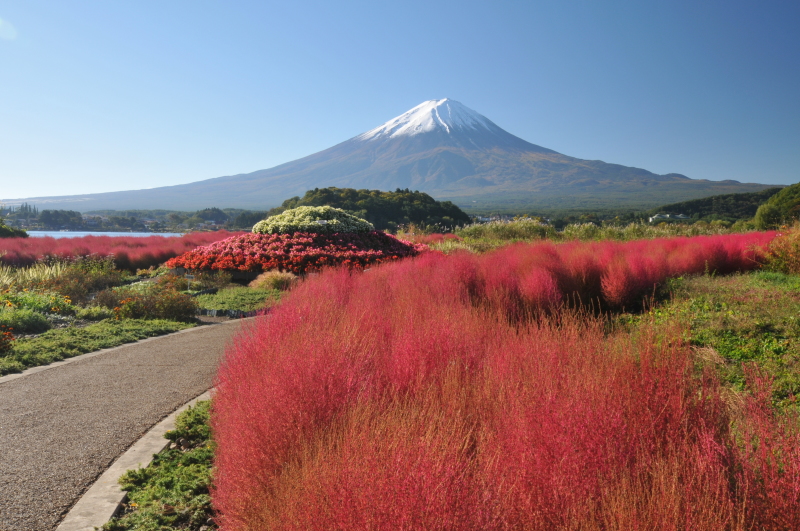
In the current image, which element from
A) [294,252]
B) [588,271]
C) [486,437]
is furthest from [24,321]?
[588,271]

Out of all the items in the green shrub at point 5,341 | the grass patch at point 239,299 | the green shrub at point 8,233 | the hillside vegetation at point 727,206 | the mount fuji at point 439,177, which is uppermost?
the mount fuji at point 439,177

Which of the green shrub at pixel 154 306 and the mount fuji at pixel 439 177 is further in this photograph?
the mount fuji at pixel 439 177

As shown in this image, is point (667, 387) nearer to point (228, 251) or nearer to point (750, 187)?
point (228, 251)

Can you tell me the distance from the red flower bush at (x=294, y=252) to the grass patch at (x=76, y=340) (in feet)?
16.7

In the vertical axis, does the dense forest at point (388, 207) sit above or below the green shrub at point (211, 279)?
above

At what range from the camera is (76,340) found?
7160 millimetres

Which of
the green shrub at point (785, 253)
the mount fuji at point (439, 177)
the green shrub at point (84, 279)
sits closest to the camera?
the green shrub at point (785, 253)

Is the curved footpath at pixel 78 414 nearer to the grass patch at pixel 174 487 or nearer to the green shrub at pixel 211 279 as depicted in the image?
the grass patch at pixel 174 487

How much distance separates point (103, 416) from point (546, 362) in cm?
388

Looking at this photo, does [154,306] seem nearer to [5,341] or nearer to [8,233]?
[5,341]

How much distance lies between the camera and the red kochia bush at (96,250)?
1564cm

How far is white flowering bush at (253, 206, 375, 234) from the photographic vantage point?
17000 mm

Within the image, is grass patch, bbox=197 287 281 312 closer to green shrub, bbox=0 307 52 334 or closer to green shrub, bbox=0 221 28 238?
green shrub, bbox=0 307 52 334

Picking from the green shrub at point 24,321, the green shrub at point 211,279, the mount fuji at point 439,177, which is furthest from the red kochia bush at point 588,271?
the mount fuji at point 439,177
